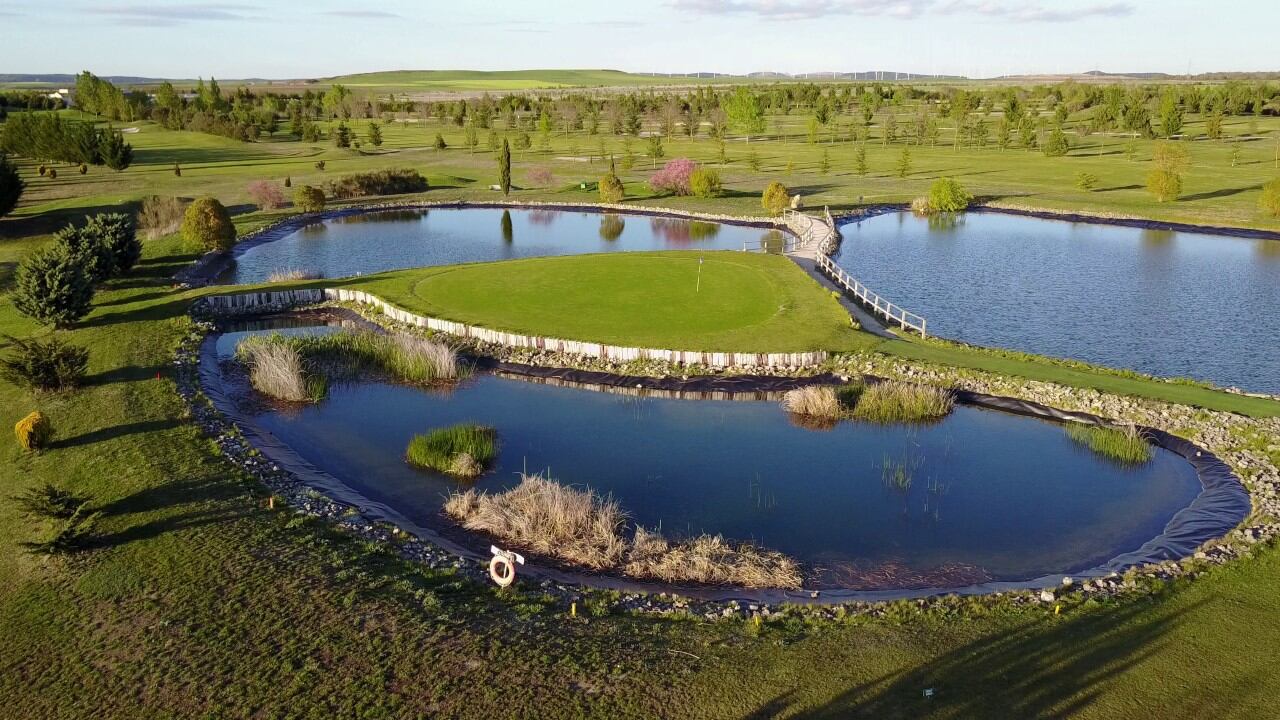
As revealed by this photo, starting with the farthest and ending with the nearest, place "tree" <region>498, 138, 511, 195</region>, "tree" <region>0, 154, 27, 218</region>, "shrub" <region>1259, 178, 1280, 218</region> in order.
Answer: "tree" <region>498, 138, 511, 195</region>
"shrub" <region>1259, 178, 1280, 218</region>
"tree" <region>0, 154, 27, 218</region>

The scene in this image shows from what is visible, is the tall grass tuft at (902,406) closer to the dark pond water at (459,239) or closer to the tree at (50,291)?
the dark pond water at (459,239)

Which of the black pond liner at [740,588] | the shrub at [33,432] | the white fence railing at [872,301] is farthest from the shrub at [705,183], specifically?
the shrub at [33,432]

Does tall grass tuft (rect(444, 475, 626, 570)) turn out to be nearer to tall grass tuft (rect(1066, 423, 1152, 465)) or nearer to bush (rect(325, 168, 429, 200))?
tall grass tuft (rect(1066, 423, 1152, 465))

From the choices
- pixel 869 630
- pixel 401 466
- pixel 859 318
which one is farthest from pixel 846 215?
pixel 869 630

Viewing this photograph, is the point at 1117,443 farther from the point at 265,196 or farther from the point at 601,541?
the point at 265,196

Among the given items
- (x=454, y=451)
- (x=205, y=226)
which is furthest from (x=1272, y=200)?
(x=205, y=226)

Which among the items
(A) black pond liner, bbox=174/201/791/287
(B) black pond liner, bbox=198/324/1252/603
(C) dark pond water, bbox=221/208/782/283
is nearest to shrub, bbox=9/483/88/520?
(B) black pond liner, bbox=198/324/1252/603
